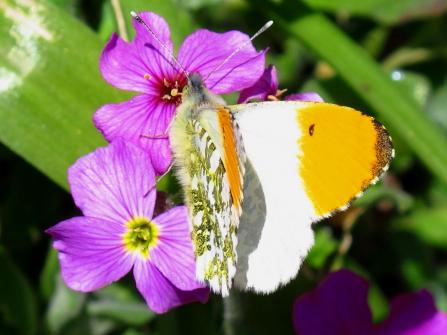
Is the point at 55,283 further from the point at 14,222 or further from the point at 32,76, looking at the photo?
the point at 32,76

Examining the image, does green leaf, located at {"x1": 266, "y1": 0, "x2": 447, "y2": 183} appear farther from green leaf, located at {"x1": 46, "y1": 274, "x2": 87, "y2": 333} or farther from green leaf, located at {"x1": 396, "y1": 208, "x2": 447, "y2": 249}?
green leaf, located at {"x1": 46, "y1": 274, "x2": 87, "y2": 333}

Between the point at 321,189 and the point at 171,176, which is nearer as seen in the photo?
the point at 321,189

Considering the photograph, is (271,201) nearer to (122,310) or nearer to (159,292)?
(159,292)

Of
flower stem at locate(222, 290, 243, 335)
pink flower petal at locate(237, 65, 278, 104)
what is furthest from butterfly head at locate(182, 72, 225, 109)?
flower stem at locate(222, 290, 243, 335)

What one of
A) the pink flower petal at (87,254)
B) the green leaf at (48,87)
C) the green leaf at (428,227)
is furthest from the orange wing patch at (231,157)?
the green leaf at (428,227)

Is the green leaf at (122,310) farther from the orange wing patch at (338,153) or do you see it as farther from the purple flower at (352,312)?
the orange wing patch at (338,153)

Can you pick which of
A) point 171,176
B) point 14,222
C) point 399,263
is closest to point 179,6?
point 171,176
